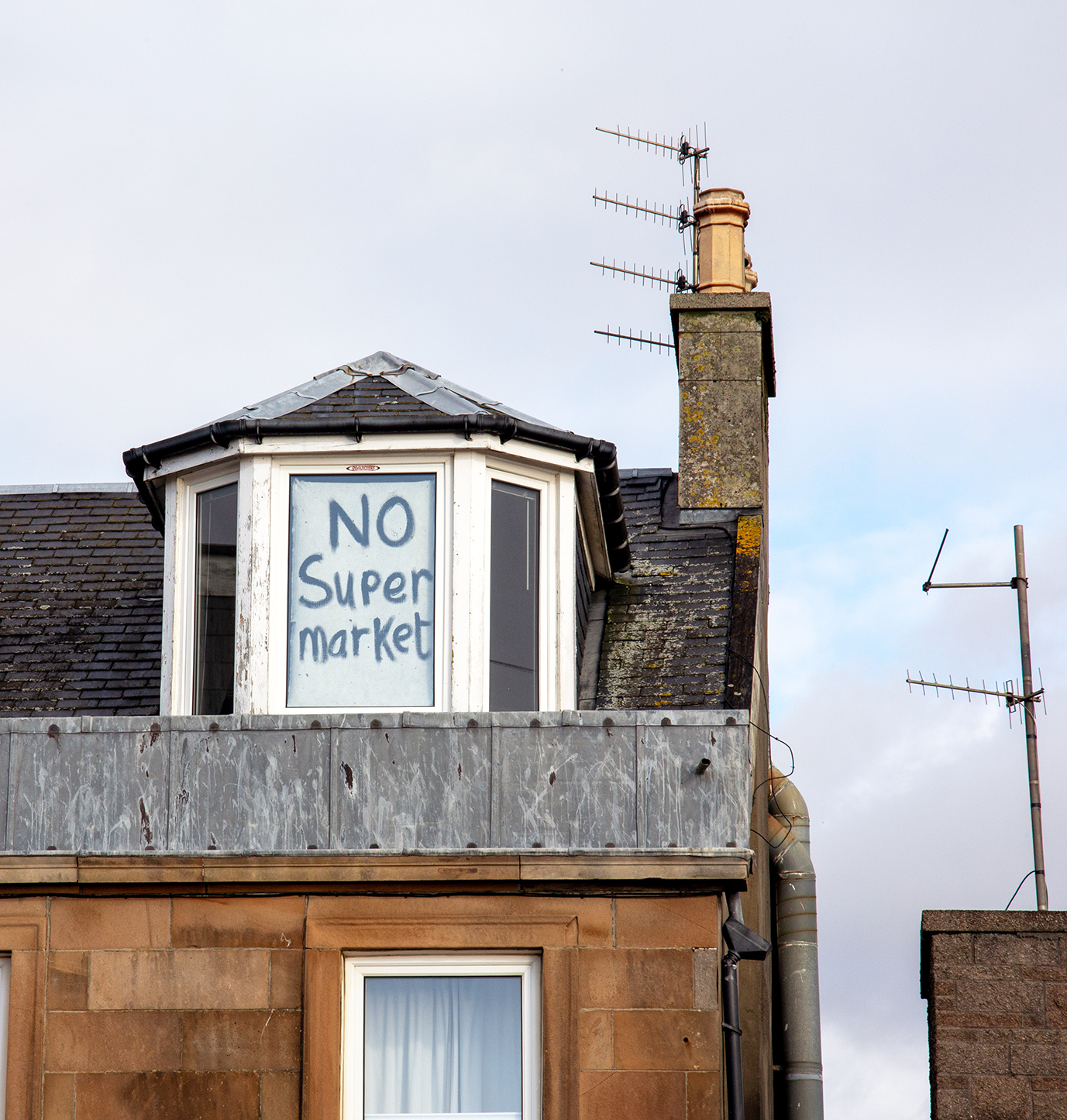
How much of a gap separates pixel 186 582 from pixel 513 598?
2.05m

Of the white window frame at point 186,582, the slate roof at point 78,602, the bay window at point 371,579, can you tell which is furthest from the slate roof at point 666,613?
the slate roof at point 78,602

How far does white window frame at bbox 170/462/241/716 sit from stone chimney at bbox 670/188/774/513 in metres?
3.89

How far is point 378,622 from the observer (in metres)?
11.0

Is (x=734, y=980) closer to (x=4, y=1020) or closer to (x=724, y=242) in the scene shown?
(x=4, y=1020)

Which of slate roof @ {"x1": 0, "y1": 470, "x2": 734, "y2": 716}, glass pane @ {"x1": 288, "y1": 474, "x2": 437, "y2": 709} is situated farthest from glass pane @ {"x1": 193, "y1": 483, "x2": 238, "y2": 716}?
slate roof @ {"x1": 0, "y1": 470, "x2": 734, "y2": 716}

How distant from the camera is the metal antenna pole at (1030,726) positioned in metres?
13.0

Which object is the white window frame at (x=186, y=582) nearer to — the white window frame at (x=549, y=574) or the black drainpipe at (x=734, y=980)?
the white window frame at (x=549, y=574)

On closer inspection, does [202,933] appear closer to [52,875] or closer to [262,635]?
[52,875]

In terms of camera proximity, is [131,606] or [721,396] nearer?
[131,606]

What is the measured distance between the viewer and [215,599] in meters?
11.4

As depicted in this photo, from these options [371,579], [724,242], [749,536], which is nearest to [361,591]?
[371,579]

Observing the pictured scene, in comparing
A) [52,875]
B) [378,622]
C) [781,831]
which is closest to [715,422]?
[781,831]

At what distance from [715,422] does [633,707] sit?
3.37 m

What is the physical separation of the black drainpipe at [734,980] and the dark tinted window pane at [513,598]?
1.79 metres
